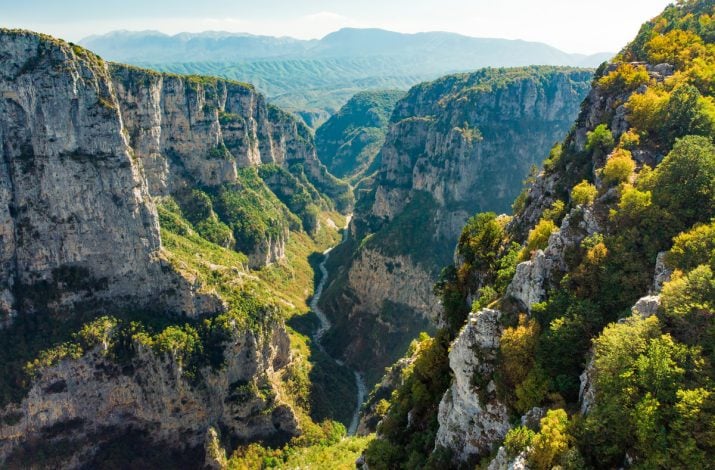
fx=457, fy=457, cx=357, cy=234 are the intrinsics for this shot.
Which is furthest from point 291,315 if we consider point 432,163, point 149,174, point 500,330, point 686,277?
point 686,277

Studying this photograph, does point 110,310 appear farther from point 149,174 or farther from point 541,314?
point 541,314

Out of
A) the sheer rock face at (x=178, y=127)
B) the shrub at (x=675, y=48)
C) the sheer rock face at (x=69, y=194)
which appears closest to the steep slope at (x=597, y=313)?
the shrub at (x=675, y=48)

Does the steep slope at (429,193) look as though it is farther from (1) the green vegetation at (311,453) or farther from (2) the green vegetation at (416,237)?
(1) the green vegetation at (311,453)

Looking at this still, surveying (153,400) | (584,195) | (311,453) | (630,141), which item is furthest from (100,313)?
(630,141)

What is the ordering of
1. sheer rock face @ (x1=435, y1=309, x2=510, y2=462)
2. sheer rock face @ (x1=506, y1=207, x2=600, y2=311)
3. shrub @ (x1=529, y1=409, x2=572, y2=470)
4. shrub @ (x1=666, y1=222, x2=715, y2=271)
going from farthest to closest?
sheer rock face @ (x1=506, y1=207, x2=600, y2=311)
sheer rock face @ (x1=435, y1=309, x2=510, y2=462)
shrub @ (x1=666, y1=222, x2=715, y2=271)
shrub @ (x1=529, y1=409, x2=572, y2=470)

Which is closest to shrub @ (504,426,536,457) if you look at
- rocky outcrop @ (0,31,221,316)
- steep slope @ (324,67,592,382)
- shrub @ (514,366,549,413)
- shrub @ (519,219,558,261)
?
shrub @ (514,366,549,413)

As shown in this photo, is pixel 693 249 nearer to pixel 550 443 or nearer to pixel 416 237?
pixel 550 443

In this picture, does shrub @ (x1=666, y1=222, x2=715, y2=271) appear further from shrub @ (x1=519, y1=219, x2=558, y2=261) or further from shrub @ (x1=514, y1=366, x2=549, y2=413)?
shrub @ (x1=514, y1=366, x2=549, y2=413)
